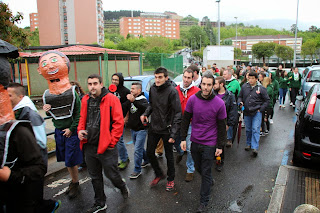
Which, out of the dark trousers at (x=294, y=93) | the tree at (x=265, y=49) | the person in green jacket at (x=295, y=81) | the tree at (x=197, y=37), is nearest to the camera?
the person in green jacket at (x=295, y=81)

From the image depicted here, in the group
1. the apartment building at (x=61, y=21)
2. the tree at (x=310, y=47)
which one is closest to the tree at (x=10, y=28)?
the tree at (x=310, y=47)

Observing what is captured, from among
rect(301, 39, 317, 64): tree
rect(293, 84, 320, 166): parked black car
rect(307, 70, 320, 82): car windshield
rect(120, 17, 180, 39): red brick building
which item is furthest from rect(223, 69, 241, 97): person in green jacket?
rect(120, 17, 180, 39): red brick building

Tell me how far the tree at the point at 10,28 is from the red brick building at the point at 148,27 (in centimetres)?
16749

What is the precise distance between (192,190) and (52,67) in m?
2.98

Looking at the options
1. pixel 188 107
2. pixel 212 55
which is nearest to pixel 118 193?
pixel 188 107

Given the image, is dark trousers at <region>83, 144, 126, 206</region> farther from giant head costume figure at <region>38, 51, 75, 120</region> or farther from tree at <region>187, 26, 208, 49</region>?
tree at <region>187, 26, 208, 49</region>

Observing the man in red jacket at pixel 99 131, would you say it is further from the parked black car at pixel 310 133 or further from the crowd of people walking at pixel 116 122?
the parked black car at pixel 310 133

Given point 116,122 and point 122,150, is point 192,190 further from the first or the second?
point 116,122

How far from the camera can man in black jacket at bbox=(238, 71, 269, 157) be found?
6094 mm

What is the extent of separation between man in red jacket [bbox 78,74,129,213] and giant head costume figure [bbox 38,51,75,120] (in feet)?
1.74

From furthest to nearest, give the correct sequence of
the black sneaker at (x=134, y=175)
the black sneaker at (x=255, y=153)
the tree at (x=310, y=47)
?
the tree at (x=310, y=47) → the black sneaker at (x=255, y=153) → the black sneaker at (x=134, y=175)

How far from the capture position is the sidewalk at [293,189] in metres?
3.85

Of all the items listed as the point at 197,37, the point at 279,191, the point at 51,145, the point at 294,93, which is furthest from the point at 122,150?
the point at 197,37

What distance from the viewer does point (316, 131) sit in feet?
15.0
